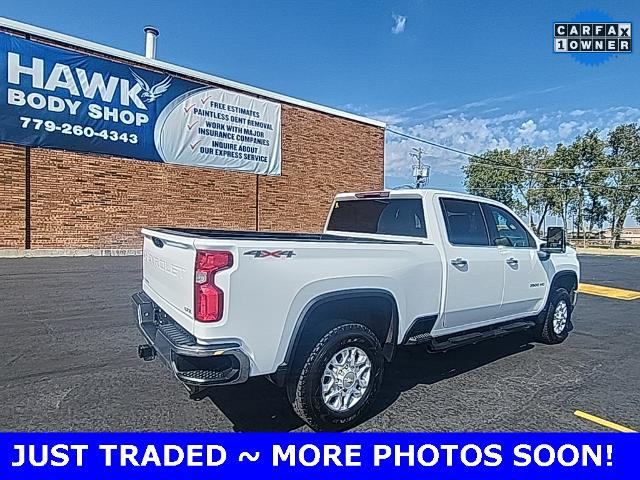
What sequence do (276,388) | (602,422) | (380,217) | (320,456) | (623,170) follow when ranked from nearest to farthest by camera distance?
(320,456)
(602,422)
(276,388)
(380,217)
(623,170)

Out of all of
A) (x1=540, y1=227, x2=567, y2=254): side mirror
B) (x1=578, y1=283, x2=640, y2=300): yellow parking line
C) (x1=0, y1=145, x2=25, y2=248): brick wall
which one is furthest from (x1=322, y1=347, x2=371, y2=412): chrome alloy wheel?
(x1=0, y1=145, x2=25, y2=248): brick wall

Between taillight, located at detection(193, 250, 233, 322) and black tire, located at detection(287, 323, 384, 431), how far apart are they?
2.75 feet

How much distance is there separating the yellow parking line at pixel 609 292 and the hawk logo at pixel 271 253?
1010cm

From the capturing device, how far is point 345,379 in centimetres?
372

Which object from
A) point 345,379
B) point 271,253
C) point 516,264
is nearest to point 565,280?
point 516,264

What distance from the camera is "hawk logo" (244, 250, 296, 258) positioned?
3.11 metres

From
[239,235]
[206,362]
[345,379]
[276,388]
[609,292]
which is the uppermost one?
[239,235]

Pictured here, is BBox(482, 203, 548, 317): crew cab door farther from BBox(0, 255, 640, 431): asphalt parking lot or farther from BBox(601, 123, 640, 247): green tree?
BBox(601, 123, 640, 247): green tree

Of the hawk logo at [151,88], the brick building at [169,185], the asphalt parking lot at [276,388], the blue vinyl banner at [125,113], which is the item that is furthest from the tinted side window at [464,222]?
the hawk logo at [151,88]

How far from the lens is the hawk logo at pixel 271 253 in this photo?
10.2 ft

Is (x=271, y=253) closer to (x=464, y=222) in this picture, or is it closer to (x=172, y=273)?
(x=172, y=273)

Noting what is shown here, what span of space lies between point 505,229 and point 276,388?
3.17 m

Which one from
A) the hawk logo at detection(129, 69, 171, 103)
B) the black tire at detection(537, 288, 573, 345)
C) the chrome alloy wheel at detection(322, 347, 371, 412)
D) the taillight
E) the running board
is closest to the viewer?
the taillight

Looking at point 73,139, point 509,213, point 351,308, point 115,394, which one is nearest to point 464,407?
point 351,308
